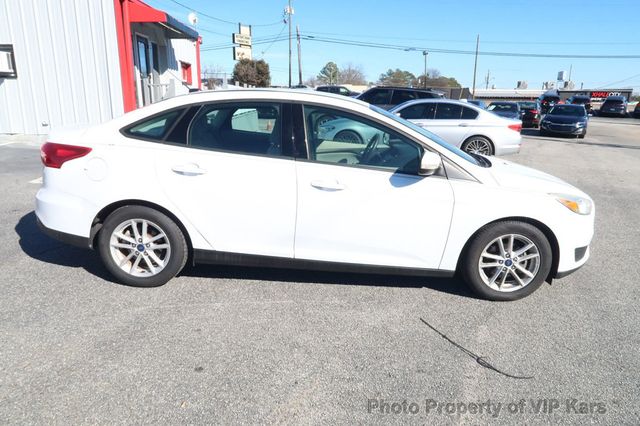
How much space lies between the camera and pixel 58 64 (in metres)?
11.9

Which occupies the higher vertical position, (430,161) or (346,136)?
(346,136)

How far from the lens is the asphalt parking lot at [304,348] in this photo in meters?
2.55

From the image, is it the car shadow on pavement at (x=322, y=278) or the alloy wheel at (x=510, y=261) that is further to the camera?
the car shadow on pavement at (x=322, y=278)

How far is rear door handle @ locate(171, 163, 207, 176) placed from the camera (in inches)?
142

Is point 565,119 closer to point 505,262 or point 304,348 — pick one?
point 505,262

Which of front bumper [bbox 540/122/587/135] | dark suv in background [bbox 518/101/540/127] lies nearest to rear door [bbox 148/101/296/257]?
front bumper [bbox 540/122/587/135]

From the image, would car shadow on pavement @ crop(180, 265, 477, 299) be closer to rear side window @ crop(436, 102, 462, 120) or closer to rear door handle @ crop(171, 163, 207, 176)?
rear door handle @ crop(171, 163, 207, 176)

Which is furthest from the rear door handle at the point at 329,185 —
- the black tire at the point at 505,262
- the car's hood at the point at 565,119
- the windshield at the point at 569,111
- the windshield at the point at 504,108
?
the windshield at the point at 504,108

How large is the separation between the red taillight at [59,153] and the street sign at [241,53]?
49.9 metres

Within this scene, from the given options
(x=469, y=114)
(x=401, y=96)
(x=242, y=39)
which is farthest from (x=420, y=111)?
(x=242, y=39)

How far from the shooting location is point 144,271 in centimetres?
386

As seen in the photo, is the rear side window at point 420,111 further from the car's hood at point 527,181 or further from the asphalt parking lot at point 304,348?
the car's hood at point 527,181

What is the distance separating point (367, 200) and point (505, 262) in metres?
1.24

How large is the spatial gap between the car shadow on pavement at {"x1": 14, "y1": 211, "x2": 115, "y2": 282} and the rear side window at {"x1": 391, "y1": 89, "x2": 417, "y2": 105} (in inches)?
478
